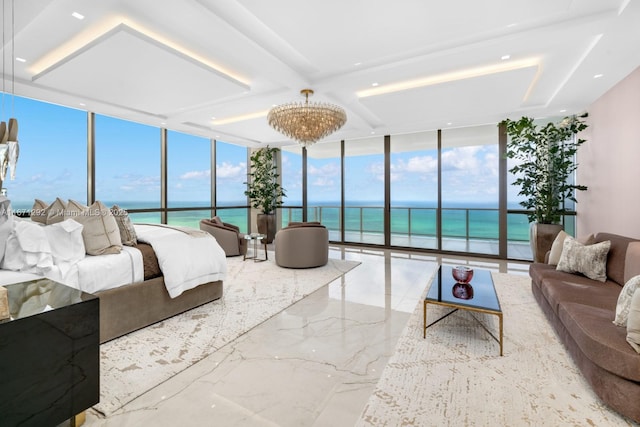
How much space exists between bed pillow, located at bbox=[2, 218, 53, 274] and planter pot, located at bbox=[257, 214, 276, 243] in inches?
216

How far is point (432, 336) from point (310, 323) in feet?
3.62

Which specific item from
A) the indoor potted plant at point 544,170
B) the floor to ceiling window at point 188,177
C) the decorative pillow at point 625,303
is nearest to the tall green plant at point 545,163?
the indoor potted plant at point 544,170

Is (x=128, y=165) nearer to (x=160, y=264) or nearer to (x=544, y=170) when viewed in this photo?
(x=160, y=264)

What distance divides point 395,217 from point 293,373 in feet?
18.7

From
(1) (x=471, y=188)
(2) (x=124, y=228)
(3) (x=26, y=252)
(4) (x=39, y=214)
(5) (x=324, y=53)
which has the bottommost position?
(3) (x=26, y=252)

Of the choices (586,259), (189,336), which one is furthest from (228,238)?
(586,259)

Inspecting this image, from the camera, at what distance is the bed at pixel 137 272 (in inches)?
86.5

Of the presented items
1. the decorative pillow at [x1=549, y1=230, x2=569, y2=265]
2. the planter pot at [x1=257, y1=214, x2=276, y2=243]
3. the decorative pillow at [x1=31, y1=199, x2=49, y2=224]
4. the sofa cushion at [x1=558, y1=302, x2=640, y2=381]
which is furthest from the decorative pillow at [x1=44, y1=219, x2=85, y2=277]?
the planter pot at [x1=257, y1=214, x2=276, y2=243]

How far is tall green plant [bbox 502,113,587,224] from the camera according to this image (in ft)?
15.6

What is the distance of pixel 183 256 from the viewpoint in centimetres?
303

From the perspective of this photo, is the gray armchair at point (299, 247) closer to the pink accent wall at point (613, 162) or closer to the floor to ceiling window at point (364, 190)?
the floor to ceiling window at point (364, 190)

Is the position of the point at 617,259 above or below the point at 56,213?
below

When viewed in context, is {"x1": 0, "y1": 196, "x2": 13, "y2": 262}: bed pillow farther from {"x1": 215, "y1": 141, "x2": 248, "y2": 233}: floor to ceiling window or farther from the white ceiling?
{"x1": 215, "y1": 141, "x2": 248, "y2": 233}: floor to ceiling window

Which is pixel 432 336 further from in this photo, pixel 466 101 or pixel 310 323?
pixel 466 101
